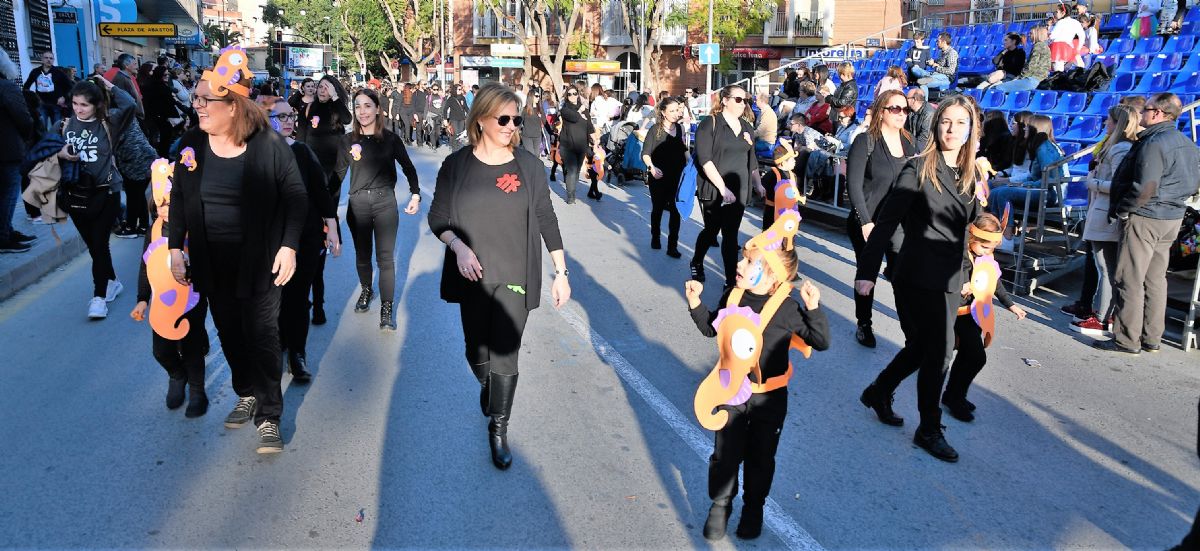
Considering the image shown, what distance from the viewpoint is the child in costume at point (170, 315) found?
4.77m

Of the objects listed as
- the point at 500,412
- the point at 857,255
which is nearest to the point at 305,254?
the point at 500,412

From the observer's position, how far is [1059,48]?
52.5ft

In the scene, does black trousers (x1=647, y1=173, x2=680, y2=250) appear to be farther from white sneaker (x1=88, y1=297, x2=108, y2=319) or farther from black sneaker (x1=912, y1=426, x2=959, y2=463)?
white sneaker (x1=88, y1=297, x2=108, y2=319)

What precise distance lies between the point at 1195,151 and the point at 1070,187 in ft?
14.6

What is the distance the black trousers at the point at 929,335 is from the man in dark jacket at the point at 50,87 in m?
12.5

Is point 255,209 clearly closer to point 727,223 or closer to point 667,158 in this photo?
point 727,223

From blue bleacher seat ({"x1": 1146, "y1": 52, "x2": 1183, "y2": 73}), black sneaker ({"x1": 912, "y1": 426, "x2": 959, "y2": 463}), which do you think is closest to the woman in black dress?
black sneaker ({"x1": 912, "y1": 426, "x2": 959, "y2": 463})

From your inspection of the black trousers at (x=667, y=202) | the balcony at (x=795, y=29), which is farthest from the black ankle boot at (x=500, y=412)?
the balcony at (x=795, y=29)

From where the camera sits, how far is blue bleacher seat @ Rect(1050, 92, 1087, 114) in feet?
46.6

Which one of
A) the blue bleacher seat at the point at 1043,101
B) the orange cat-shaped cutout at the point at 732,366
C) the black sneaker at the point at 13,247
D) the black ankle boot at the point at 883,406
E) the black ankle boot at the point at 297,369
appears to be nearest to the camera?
the orange cat-shaped cutout at the point at 732,366

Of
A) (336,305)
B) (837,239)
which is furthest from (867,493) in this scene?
(837,239)

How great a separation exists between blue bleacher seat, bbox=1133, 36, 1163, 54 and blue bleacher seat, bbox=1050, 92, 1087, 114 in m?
2.65

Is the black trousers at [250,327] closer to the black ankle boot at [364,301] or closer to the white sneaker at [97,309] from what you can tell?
the black ankle boot at [364,301]

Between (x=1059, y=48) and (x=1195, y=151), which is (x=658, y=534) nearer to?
(x=1195, y=151)
